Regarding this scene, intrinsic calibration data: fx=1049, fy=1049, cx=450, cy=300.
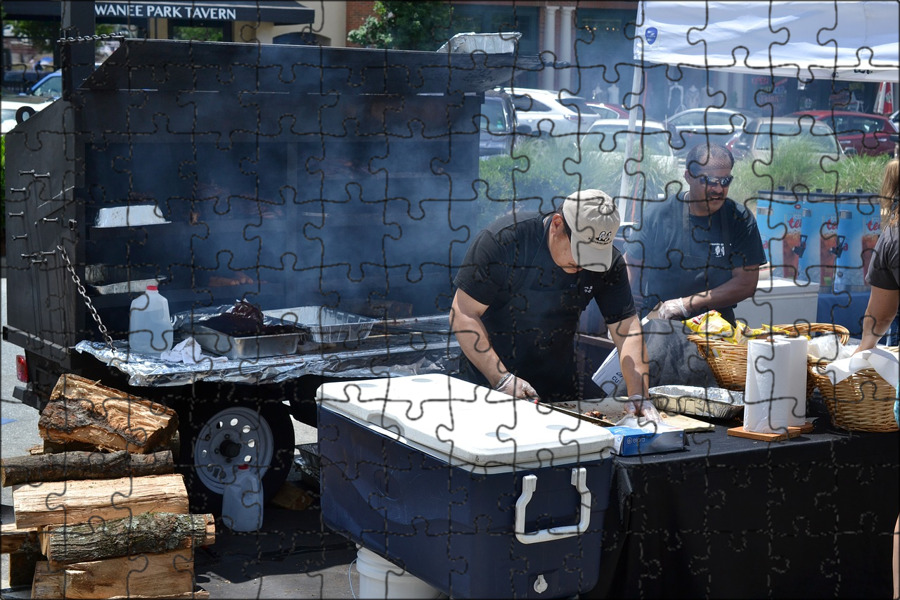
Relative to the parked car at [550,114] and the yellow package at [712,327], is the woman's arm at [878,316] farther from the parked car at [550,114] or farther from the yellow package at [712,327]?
the parked car at [550,114]

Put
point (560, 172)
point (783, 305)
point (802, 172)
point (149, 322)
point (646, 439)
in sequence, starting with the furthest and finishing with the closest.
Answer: point (802, 172)
point (560, 172)
point (783, 305)
point (149, 322)
point (646, 439)

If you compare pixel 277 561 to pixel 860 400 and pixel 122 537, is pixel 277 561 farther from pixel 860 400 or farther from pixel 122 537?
pixel 860 400

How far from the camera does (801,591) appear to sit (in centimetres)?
420

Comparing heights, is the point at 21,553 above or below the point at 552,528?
below

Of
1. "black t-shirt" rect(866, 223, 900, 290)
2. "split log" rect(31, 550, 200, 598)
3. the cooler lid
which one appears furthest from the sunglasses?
"split log" rect(31, 550, 200, 598)

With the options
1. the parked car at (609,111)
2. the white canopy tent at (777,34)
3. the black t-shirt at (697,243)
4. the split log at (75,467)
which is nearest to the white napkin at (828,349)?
the black t-shirt at (697,243)

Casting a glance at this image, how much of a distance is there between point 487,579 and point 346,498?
67 centimetres

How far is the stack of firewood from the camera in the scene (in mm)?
4355

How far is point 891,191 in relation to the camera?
4.40 metres

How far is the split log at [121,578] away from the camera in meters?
4.35

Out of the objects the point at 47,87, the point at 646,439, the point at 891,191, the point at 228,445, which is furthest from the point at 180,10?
the point at 646,439

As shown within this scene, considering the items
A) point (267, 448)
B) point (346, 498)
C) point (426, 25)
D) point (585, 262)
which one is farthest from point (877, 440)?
point (426, 25)

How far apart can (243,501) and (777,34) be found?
162 inches

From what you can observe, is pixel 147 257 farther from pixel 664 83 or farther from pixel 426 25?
pixel 664 83
